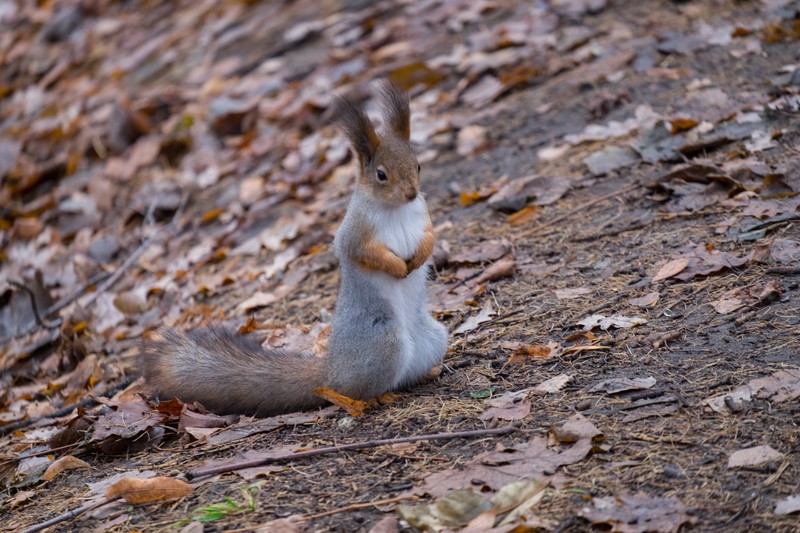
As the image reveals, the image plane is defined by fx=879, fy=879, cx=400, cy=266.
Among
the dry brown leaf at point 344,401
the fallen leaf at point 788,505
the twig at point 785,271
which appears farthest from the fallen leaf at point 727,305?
the dry brown leaf at point 344,401

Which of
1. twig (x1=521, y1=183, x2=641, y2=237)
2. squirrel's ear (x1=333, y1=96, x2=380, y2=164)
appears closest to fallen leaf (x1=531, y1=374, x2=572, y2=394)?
squirrel's ear (x1=333, y1=96, x2=380, y2=164)

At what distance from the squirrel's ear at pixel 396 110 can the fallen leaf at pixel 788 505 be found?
1.70 m

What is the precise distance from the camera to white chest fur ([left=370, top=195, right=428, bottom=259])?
9.94 feet

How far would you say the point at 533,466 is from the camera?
2.39 metres

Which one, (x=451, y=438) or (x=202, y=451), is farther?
(x=202, y=451)

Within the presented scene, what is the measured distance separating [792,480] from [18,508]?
230cm

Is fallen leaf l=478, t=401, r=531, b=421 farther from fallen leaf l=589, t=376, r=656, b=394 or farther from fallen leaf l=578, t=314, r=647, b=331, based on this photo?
fallen leaf l=578, t=314, r=647, b=331

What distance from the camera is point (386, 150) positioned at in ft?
9.93

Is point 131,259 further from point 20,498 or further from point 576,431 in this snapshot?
point 576,431

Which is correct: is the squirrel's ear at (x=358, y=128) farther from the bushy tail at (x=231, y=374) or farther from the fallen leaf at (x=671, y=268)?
the fallen leaf at (x=671, y=268)

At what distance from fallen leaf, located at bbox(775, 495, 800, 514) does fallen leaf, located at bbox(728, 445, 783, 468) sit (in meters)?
0.15

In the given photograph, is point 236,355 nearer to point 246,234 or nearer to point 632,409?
point 632,409

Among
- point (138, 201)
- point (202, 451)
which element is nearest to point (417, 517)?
point (202, 451)

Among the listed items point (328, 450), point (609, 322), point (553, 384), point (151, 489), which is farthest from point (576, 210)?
point (151, 489)
